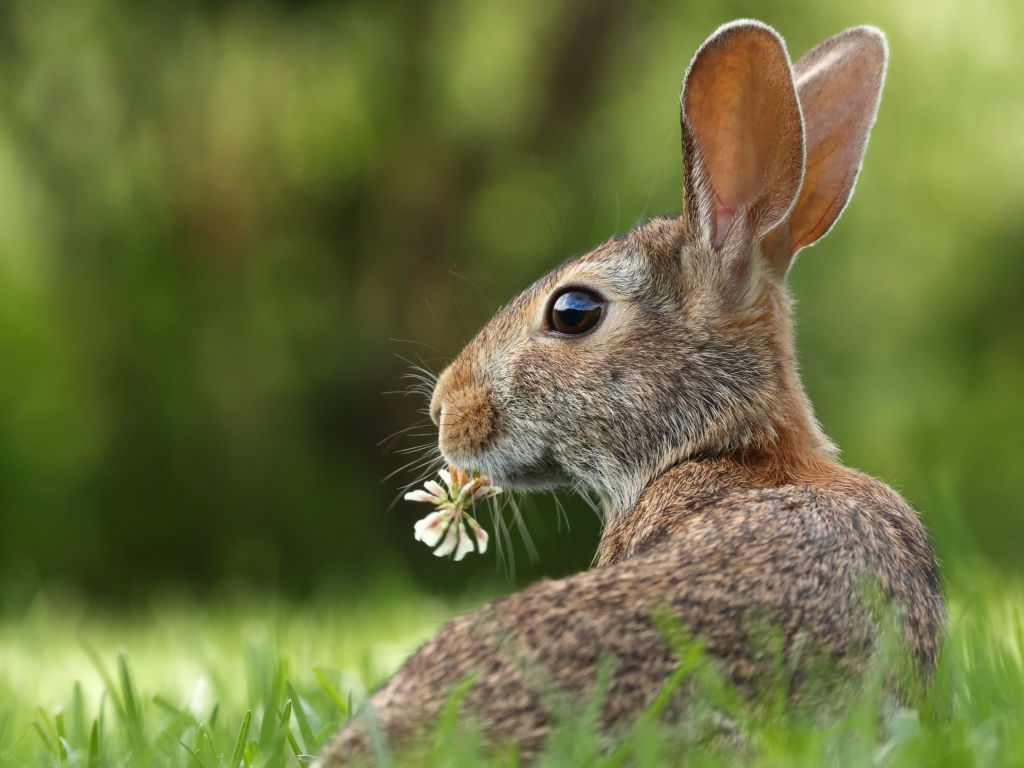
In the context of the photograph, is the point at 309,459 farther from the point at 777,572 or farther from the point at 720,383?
the point at 777,572

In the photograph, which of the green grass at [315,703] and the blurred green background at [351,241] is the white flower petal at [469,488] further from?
the blurred green background at [351,241]

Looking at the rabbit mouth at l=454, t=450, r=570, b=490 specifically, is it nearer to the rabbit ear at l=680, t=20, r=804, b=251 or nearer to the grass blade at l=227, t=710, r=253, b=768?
the rabbit ear at l=680, t=20, r=804, b=251

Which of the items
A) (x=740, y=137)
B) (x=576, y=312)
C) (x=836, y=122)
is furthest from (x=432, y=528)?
(x=836, y=122)

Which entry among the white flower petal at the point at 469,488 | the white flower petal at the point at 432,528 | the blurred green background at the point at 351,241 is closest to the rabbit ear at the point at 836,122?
the white flower petal at the point at 469,488

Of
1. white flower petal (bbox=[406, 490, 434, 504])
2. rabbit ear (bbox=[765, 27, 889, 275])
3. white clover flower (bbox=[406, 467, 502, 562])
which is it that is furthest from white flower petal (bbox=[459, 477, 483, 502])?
rabbit ear (bbox=[765, 27, 889, 275])

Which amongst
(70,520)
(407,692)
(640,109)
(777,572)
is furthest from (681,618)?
(70,520)
